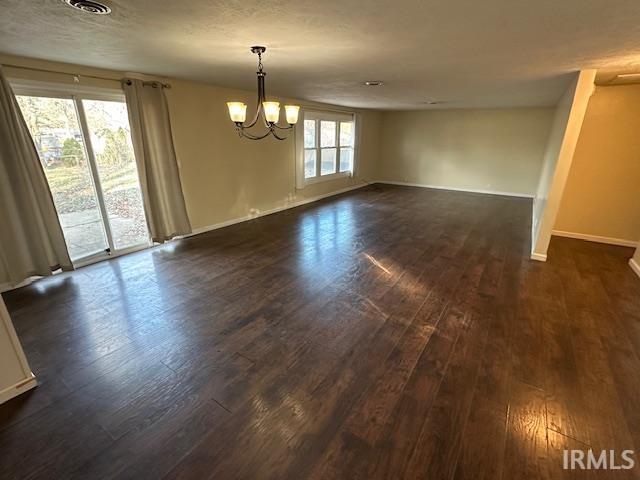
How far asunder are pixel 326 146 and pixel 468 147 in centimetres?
388

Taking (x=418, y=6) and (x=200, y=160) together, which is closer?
(x=418, y=6)

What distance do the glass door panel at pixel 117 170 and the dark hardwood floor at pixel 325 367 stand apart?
0.44 metres

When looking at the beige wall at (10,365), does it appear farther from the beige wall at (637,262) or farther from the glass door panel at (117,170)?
the beige wall at (637,262)

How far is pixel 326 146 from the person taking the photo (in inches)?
283

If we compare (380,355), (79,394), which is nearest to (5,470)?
(79,394)

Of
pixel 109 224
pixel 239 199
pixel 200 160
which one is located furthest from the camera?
pixel 239 199

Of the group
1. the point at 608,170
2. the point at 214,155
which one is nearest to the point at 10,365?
the point at 214,155

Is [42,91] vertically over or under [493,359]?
over

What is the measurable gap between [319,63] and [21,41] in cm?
235

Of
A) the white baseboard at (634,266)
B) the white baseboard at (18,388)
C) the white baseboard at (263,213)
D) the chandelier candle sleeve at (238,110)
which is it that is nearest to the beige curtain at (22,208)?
the white baseboard at (263,213)

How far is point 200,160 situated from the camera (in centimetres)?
449

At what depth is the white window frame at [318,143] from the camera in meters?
6.22

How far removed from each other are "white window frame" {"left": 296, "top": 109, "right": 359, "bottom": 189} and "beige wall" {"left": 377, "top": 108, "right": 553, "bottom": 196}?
1.69m

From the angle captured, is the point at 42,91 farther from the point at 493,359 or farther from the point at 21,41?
the point at 493,359
